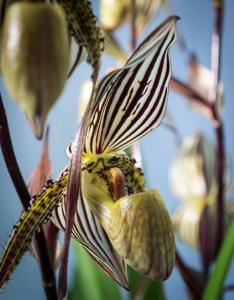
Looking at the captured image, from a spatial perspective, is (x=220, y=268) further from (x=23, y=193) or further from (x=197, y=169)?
(x=197, y=169)

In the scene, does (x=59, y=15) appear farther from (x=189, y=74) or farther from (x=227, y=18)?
(x=227, y=18)

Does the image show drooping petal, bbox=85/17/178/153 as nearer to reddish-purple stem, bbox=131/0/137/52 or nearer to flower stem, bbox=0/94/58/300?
flower stem, bbox=0/94/58/300

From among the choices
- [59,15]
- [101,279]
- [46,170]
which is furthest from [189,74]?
[59,15]

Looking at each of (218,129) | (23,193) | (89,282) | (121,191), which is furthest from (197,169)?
(23,193)

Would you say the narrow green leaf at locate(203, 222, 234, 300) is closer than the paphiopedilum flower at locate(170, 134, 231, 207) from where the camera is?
Yes

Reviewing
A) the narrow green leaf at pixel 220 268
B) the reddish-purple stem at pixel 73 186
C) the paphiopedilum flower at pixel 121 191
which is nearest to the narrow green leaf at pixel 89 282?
the narrow green leaf at pixel 220 268

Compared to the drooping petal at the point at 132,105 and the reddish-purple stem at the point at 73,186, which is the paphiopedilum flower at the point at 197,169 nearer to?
the drooping petal at the point at 132,105

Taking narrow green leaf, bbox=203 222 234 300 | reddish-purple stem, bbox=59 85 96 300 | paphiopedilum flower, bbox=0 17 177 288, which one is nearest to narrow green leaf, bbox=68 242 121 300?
narrow green leaf, bbox=203 222 234 300
